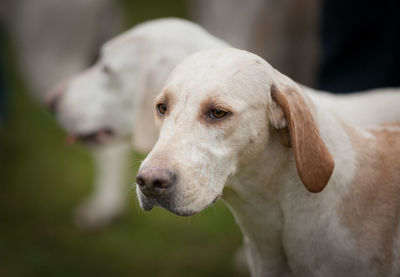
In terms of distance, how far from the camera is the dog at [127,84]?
2.71 metres

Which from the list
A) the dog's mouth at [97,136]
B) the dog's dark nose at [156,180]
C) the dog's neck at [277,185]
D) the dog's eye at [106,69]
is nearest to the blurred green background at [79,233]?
the dog's mouth at [97,136]

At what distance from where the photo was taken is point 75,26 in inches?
199

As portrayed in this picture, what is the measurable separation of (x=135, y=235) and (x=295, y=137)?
332cm

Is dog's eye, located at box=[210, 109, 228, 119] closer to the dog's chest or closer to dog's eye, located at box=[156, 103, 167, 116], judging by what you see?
dog's eye, located at box=[156, 103, 167, 116]

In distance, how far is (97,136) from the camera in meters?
3.25

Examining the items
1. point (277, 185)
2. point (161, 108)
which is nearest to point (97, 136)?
point (161, 108)

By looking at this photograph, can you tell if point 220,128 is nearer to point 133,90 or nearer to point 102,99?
point 133,90

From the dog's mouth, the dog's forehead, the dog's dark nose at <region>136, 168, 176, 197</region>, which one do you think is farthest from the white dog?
the dog's dark nose at <region>136, 168, 176, 197</region>

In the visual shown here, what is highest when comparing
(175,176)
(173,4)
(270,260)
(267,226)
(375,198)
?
(175,176)

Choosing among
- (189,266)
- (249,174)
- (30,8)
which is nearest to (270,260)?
(249,174)

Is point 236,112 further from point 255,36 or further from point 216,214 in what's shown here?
point 216,214

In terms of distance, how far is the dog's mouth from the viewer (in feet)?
10.5

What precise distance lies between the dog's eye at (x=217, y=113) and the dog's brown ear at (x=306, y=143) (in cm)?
21

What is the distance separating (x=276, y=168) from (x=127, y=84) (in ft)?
4.65
